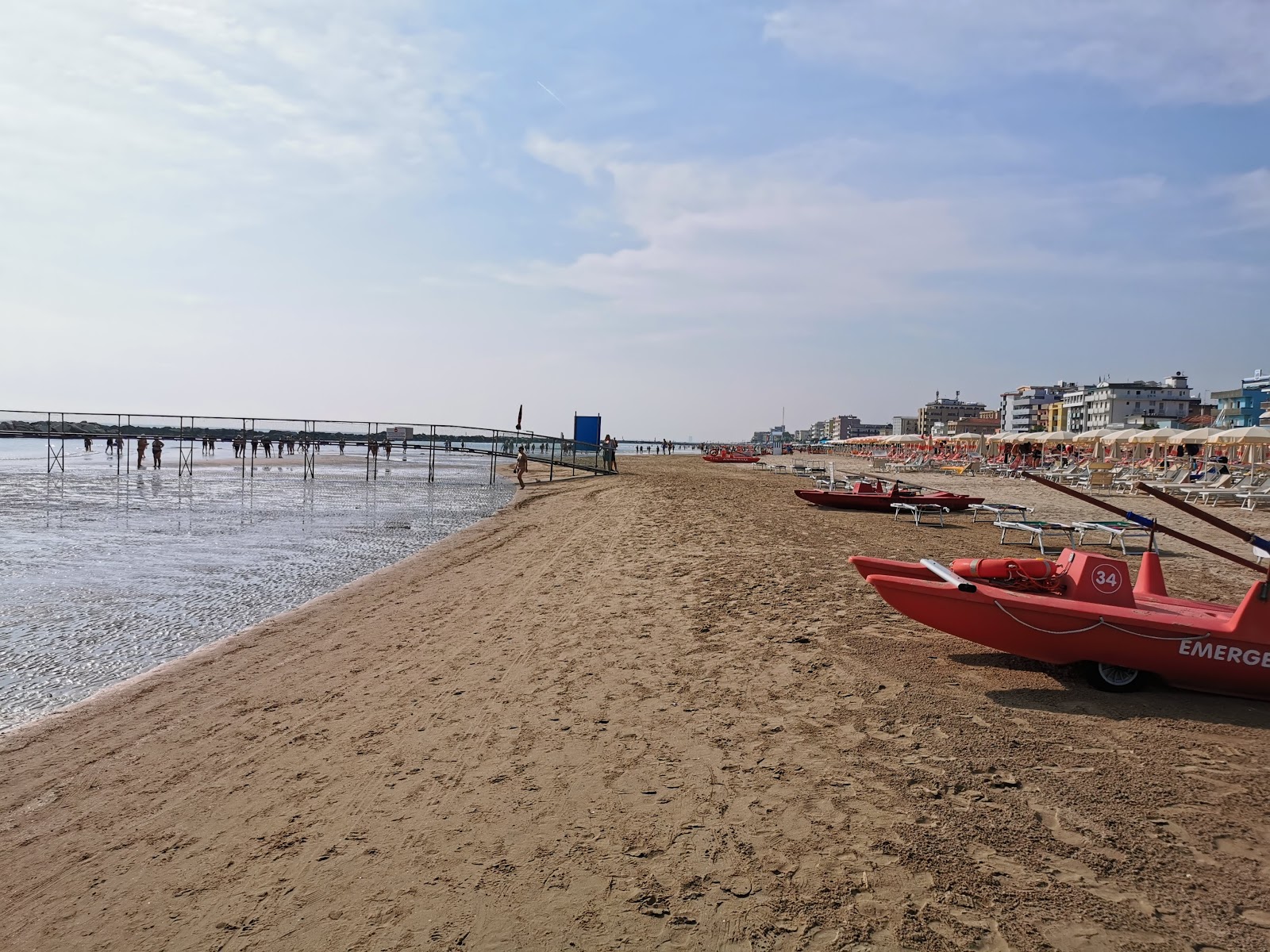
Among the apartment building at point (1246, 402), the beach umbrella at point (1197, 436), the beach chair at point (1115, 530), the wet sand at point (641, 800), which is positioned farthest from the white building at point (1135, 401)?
the wet sand at point (641, 800)

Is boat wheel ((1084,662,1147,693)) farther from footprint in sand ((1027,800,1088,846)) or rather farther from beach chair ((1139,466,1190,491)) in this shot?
beach chair ((1139,466,1190,491))

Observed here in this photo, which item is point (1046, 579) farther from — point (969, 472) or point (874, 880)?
point (969, 472)

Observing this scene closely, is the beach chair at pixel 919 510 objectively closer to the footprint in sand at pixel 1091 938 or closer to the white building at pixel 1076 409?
the footprint in sand at pixel 1091 938

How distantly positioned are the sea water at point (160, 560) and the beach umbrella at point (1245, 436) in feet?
79.7

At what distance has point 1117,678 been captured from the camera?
538cm

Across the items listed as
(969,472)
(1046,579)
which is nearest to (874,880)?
(1046,579)

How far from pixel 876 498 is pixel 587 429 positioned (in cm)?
2315

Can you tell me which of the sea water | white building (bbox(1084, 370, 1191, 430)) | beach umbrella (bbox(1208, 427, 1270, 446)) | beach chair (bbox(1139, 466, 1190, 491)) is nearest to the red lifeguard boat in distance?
the sea water

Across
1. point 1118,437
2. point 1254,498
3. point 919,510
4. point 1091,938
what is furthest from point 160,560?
point 1118,437

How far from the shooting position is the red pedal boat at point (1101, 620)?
199 inches

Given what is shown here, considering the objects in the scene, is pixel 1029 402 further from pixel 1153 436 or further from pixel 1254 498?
pixel 1254 498

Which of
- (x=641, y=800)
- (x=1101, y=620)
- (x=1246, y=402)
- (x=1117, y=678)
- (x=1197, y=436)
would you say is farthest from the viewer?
(x=1246, y=402)

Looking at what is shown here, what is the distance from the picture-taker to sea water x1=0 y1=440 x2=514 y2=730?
715cm

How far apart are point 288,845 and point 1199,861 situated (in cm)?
411
